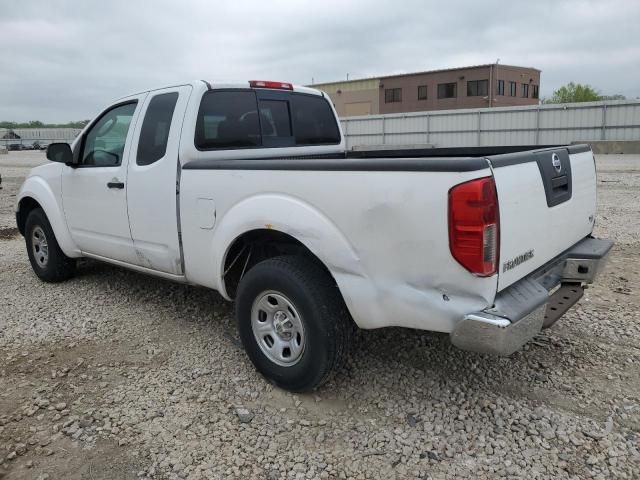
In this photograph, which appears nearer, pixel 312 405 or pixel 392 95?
pixel 312 405

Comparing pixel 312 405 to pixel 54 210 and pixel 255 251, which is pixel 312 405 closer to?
pixel 255 251

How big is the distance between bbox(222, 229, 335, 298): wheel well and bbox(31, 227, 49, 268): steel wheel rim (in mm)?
2889

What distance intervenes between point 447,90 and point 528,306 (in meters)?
53.0

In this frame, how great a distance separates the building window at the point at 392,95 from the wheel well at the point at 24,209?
52053 millimetres

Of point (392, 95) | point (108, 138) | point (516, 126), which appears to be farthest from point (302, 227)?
point (392, 95)

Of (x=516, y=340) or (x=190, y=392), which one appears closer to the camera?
(x=516, y=340)

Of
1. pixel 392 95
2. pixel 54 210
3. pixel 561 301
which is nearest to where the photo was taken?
pixel 561 301

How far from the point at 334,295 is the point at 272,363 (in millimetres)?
658

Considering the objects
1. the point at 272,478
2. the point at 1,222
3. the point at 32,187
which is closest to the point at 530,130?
the point at 1,222

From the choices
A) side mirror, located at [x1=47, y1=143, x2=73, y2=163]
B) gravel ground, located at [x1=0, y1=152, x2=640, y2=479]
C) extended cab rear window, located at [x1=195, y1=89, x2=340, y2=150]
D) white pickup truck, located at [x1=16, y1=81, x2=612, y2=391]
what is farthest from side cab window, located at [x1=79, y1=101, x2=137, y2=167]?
gravel ground, located at [x1=0, y1=152, x2=640, y2=479]

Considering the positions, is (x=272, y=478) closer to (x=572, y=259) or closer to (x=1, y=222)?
(x=572, y=259)

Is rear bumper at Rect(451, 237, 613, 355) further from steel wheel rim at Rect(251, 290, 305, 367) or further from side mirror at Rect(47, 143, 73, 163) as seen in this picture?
side mirror at Rect(47, 143, 73, 163)

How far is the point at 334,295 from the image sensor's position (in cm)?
317

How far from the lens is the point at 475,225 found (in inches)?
99.0
